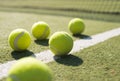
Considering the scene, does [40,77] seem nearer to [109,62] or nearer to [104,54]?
[109,62]

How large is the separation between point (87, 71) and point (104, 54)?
1.76 m

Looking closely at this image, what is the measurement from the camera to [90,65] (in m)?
6.93

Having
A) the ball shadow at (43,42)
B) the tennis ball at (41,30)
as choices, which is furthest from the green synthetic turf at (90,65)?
the tennis ball at (41,30)

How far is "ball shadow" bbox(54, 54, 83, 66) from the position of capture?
23.1ft

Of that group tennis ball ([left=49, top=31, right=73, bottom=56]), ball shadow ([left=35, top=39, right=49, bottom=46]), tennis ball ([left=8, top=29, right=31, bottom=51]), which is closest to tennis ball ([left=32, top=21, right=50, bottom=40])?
ball shadow ([left=35, top=39, right=49, bottom=46])

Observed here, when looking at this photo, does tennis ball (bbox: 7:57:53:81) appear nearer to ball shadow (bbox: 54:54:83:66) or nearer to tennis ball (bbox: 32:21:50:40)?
ball shadow (bbox: 54:54:83:66)

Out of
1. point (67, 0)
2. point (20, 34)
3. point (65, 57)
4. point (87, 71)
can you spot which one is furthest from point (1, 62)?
point (67, 0)

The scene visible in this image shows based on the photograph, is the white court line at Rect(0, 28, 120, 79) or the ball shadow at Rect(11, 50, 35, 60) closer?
the white court line at Rect(0, 28, 120, 79)

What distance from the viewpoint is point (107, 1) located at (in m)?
25.5

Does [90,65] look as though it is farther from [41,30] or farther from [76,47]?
[41,30]

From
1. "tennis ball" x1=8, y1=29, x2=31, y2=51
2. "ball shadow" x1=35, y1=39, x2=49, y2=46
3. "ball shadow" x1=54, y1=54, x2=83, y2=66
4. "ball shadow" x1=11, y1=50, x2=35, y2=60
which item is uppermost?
"tennis ball" x1=8, y1=29, x2=31, y2=51

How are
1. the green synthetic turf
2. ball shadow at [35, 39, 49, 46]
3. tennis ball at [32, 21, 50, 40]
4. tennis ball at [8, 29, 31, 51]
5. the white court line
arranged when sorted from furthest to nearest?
tennis ball at [32, 21, 50, 40]
ball shadow at [35, 39, 49, 46]
tennis ball at [8, 29, 31, 51]
the white court line
the green synthetic turf

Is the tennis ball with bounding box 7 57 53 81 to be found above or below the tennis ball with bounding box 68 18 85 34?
above

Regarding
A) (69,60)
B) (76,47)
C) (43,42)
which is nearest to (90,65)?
(69,60)
